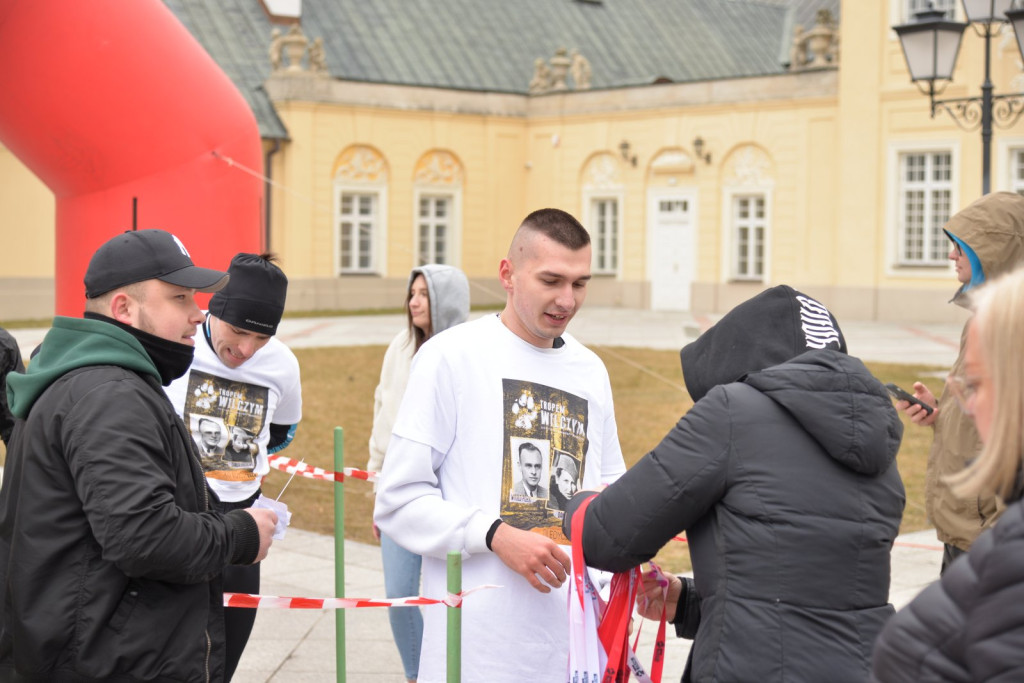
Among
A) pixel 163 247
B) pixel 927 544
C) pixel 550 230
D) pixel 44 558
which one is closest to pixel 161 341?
pixel 163 247

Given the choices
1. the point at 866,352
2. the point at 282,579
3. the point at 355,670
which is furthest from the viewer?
the point at 866,352

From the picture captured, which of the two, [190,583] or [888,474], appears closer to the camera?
[888,474]

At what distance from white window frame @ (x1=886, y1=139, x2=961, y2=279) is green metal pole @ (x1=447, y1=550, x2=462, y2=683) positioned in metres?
26.3

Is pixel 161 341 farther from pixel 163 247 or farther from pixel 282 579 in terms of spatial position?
pixel 282 579

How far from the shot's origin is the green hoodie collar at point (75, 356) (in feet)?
10.0

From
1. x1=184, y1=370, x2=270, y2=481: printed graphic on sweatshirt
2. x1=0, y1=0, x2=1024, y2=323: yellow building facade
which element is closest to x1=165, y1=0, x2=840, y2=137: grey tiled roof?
x1=0, y1=0, x2=1024, y2=323: yellow building facade

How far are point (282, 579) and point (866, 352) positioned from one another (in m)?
15.9

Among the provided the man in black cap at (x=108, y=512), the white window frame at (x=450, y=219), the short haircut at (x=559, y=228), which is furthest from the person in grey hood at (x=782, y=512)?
the white window frame at (x=450, y=219)

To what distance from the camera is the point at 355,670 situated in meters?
5.82

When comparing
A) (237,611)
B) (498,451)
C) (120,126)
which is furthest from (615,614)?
(120,126)

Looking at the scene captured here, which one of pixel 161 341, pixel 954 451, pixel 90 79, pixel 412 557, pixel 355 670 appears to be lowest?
pixel 355 670

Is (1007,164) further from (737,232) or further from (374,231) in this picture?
(374,231)

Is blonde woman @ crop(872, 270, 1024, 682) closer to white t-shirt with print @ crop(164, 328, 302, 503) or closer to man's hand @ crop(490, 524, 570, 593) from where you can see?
man's hand @ crop(490, 524, 570, 593)

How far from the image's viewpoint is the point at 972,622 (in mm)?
1863
